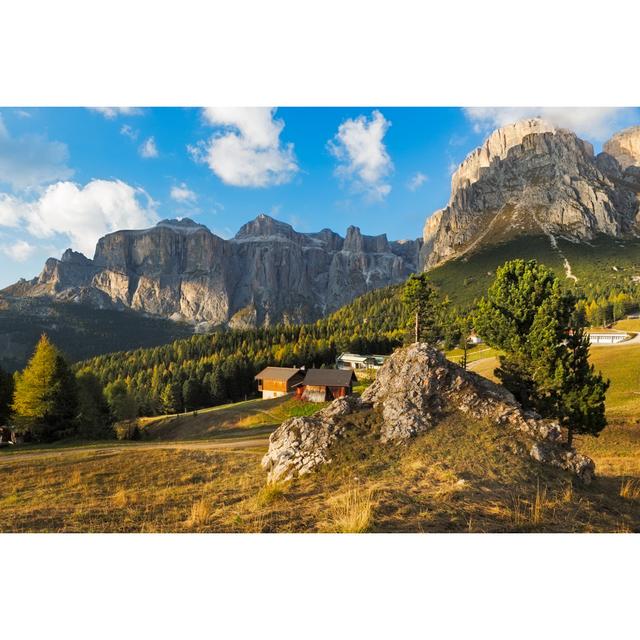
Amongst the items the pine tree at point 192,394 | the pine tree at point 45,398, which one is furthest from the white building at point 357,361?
the pine tree at point 45,398

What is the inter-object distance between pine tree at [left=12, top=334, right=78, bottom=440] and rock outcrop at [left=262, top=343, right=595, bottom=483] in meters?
25.0

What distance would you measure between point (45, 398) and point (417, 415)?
30.1 m

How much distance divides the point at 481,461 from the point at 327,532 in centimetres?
589

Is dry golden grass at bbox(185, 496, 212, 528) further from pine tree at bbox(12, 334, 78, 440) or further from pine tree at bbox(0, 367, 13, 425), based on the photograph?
pine tree at bbox(0, 367, 13, 425)

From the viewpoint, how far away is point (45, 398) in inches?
1141

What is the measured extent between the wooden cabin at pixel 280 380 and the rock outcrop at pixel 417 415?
44161mm

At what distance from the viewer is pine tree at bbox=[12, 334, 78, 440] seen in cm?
2855

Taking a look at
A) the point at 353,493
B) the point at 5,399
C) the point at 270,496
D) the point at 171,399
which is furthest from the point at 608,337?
the point at 5,399

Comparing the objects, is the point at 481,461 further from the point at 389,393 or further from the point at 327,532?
the point at 327,532

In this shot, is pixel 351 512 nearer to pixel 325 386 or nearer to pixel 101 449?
pixel 101 449

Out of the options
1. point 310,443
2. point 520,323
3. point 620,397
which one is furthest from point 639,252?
point 310,443

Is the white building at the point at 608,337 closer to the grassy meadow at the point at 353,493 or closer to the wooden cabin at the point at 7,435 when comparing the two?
the grassy meadow at the point at 353,493

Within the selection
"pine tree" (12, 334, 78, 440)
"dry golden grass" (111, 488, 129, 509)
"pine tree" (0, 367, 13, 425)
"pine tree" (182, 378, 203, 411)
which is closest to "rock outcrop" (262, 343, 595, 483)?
"dry golden grass" (111, 488, 129, 509)

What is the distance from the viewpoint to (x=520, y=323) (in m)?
18.7
